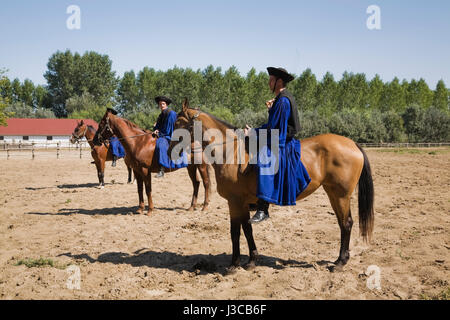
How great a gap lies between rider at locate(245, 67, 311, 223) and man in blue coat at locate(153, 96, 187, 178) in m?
4.40

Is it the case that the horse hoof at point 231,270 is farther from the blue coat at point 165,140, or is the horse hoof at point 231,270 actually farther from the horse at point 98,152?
the horse at point 98,152

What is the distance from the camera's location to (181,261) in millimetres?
5777

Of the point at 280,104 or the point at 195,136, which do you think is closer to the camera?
the point at 280,104

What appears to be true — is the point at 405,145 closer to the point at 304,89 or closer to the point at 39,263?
→ the point at 304,89

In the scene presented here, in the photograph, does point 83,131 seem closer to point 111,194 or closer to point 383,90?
point 111,194

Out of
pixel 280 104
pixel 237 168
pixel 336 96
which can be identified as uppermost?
pixel 336 96

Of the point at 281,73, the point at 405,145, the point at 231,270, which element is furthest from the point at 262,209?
the point at 405,145

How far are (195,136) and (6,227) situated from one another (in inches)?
233

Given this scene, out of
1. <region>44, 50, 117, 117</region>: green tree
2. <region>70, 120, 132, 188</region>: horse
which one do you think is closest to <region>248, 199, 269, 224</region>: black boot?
A: <region>70, 120, 132, 188</region>: horse

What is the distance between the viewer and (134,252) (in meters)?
6.24

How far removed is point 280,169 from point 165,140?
507cm

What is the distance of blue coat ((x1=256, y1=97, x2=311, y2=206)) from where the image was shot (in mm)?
4879

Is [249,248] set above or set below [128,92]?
below
